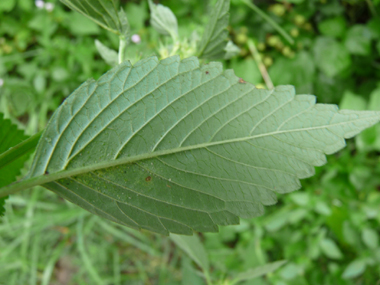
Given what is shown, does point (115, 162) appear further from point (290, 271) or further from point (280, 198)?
point (280, 198)

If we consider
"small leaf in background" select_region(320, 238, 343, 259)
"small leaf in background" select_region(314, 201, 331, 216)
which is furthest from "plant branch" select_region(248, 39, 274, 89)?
"small leaf in background" select_region(320, 238, 343, 259)

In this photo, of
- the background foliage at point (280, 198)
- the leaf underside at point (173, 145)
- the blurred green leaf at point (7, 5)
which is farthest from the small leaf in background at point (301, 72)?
the blurred green leaf at point (7, 5)

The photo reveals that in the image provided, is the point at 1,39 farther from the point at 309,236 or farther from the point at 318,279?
the point at 318,279

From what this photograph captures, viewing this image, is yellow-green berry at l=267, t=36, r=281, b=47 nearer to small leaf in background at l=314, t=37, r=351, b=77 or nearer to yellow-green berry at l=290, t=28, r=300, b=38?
yellow-green berry at l=290, t=28, r=300, b=38

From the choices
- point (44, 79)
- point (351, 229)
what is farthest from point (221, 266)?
point (44, 79)

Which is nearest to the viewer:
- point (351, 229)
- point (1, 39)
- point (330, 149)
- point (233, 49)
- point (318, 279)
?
point (330, 149)

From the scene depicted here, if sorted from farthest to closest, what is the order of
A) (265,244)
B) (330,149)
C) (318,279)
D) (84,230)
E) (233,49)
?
(84,230), (265,244), (318,279), (233,49), (330,149)

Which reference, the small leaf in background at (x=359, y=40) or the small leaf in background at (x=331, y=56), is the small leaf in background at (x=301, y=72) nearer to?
the small leaf in background at (x=331, y=56)
